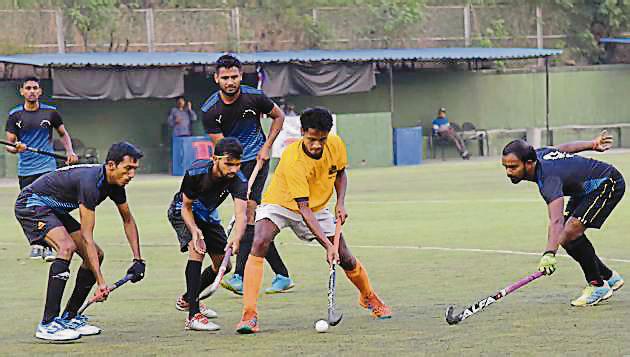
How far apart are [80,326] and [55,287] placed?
19.1 inches

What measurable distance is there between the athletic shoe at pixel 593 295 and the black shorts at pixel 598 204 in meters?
0.52

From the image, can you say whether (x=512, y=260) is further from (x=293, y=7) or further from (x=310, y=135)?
(x=293, y=7)

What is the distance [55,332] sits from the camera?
30.1 ft

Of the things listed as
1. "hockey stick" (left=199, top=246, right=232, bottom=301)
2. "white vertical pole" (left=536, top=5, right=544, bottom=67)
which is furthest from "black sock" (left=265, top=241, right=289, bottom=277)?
"white vertical pole" (left=536, top=5, right=544, bottom=67)

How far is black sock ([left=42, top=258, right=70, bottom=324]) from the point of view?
30.1ft

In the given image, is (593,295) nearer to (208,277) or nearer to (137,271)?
(208,277)

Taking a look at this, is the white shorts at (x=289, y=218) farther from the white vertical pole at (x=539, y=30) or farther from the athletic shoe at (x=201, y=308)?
the white vertical pole at (x=539, y=30)

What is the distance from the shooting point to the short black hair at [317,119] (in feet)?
30.1

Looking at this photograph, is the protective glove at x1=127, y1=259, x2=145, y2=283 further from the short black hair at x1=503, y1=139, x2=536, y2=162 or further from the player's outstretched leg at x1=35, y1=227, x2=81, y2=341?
the short black hair at x1=503, y1=139, x2=536, y2=162

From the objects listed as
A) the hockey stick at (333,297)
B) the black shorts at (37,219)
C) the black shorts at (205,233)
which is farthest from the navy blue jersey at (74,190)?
the hockey stick at (333,297)

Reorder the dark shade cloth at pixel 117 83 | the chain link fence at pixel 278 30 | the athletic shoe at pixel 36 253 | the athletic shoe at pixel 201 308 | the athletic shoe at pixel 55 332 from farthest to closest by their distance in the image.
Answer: the chain link fence at pixel 278 30 < the dark shade cloth at pixel 117 83 < the athletic shoe at pixel 36 253 < the athletic shoe at pixel 201 308 < the athletic shoe at pixel 55 332

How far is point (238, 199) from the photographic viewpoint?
10.1 m

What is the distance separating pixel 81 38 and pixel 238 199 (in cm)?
2668

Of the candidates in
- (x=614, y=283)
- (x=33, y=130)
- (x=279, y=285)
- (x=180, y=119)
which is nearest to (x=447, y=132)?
(x=180, y=119)
